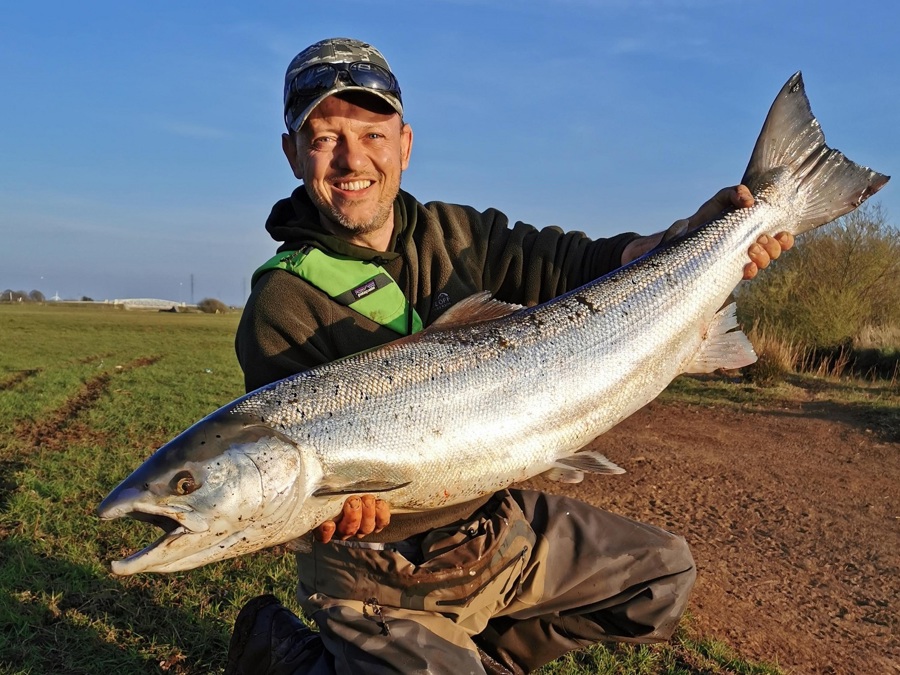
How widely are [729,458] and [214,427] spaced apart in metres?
7.54

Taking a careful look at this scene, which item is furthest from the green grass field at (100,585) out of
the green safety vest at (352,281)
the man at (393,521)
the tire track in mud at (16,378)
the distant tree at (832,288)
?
the distant tree at (832,288)

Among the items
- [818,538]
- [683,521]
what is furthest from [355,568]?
[818,538]

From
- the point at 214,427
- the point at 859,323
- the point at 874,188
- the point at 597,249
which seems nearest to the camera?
the point at 214,427

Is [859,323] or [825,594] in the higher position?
[859,323]

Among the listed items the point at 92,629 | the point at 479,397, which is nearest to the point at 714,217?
the point at 479,397

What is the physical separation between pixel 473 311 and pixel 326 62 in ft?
5.01

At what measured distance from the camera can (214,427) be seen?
2832 millimetres

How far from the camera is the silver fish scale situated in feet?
9.66

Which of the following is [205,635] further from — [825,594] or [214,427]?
[825,594]

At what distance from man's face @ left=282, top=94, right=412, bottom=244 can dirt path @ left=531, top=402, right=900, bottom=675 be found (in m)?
3.34

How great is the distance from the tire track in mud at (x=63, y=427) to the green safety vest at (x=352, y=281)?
6.89 m

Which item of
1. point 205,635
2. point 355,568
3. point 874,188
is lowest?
point 205,635

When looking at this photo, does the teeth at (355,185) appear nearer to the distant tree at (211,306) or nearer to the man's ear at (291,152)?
the man's ear at (291,152)

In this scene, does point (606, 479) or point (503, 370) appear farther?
point (606, 479)
